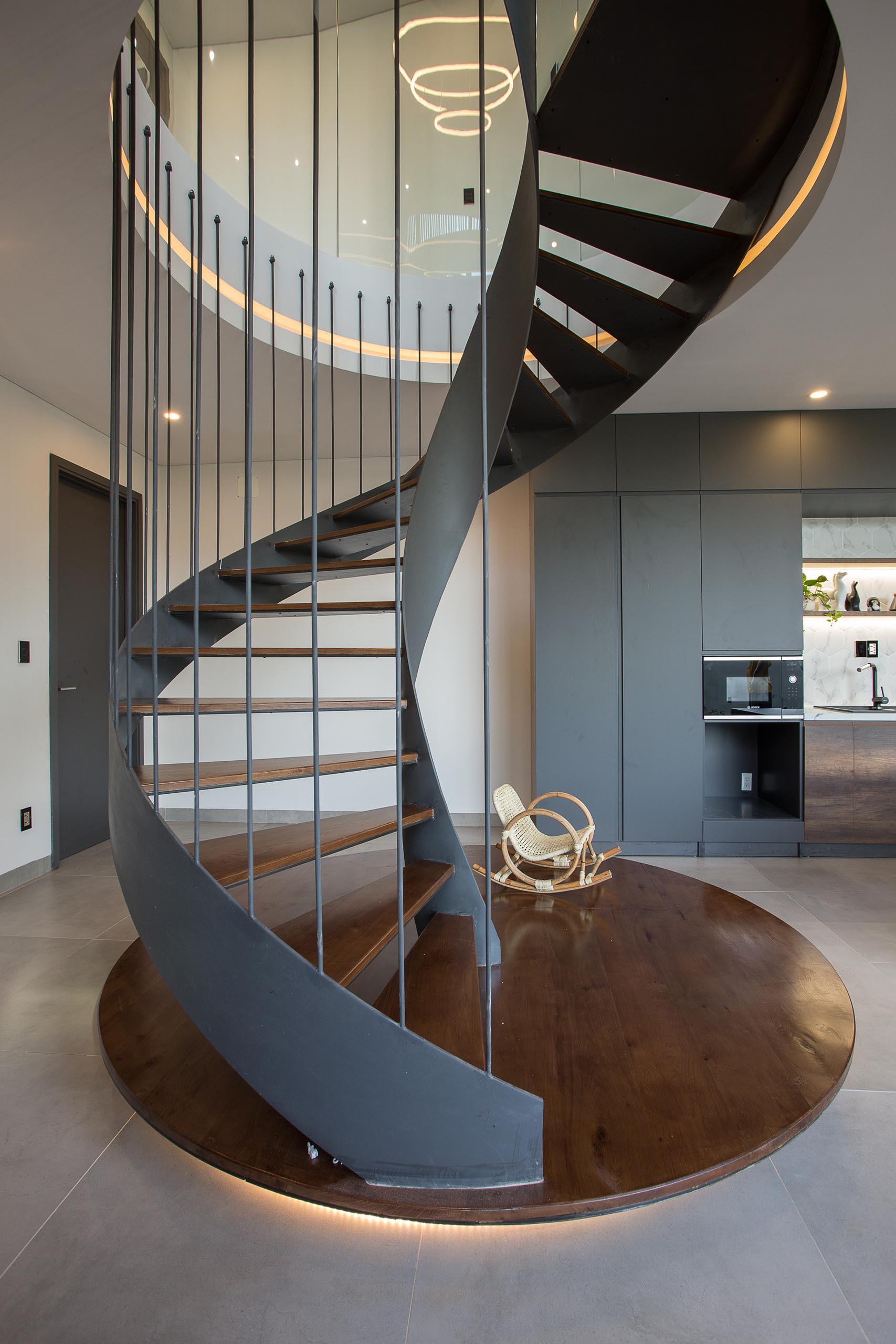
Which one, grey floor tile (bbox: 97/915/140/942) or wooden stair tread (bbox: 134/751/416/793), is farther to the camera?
grey floor tile (bbox: 97/915/140/942)

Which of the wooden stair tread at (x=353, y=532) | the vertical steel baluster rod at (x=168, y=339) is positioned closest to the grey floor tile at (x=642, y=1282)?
the wooden stair tread at (x=353, y=532)

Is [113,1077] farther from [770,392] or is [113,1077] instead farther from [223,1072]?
[770,392]

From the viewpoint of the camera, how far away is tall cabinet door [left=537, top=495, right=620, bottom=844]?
4102 mm

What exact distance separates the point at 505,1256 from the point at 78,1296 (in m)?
0.76

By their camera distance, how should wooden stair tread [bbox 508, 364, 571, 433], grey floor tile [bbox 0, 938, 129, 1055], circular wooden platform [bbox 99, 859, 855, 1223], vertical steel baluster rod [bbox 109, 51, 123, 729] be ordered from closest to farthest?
1. circular wooden platform [bbox 99, 859, 855, 1223]
2. vertical steel baluster rod [bbox 109, 51, 123, 729]
3. grey floor tile [bbox 0, 938, 129, 1055]
4. wooden stair tread [bbox 508, 364, 571, 433]

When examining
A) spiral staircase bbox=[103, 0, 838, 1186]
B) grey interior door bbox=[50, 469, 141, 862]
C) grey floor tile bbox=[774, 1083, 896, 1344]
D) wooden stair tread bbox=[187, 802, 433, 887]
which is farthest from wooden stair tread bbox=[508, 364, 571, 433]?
grey interior door bbox=[50, 469, 141, 862]

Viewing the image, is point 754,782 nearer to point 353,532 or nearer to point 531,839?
point 531,839

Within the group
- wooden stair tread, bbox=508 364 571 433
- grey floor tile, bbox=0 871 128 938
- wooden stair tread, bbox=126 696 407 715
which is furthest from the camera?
grey floor tile, bbox=0 871 128 938

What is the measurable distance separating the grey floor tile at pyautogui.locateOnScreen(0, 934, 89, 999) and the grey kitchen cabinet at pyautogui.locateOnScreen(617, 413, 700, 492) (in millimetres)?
3664

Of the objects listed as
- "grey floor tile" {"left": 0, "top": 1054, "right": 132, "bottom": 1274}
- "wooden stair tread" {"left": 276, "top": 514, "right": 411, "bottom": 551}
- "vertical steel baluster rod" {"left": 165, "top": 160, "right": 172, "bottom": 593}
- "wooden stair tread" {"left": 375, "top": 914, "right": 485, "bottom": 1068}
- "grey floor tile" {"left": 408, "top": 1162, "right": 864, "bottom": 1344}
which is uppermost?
"vertical steel baluster rod" {"left": 165, "top": 160, "right": 172, "bottom": 593}

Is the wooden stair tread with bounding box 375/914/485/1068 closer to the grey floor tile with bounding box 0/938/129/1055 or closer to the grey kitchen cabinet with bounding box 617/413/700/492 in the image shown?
the grey floor tile with bounding box 0/938/129/1055

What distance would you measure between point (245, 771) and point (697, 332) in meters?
2.71

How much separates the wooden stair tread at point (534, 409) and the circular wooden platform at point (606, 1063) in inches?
75.1

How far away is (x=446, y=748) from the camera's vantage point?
500 centimetres
